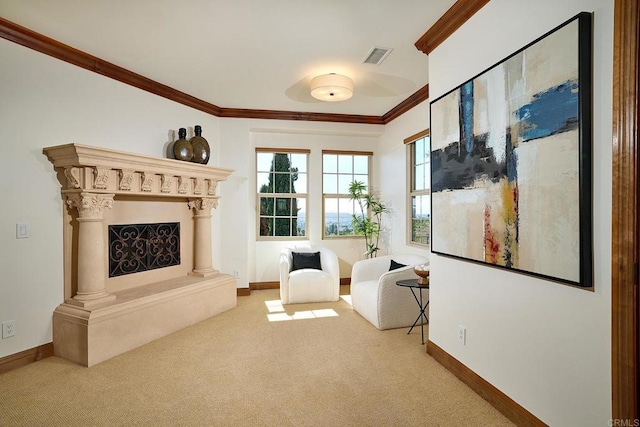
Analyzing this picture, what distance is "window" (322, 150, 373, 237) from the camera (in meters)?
5.85

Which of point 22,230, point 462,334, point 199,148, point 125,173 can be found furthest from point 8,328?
point 462,334

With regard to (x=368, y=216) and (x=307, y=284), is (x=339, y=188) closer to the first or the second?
(x=368, y=216)

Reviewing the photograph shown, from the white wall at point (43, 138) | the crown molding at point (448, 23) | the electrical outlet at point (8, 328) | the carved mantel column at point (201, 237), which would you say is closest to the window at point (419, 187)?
the crown molding at point (448, 23)

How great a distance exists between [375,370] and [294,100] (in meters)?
3.43

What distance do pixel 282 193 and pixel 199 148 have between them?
64.8 inches

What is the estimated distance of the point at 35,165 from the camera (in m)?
2.99

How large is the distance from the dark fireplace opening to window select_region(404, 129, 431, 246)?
307 cm

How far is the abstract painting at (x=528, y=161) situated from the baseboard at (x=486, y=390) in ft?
2.59

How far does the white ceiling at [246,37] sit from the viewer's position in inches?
101

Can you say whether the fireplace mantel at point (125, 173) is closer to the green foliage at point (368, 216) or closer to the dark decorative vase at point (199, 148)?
the dark decorative vase at point (199, 148)

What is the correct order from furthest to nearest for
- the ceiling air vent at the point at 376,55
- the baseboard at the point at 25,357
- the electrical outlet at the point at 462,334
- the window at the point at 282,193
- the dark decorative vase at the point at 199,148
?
the window at the point at 282,193, the dark decorative vase at the point at 199,148, the ceiling air vent at the point at 376,55, the baseboard at the point at 25,357, the electrical outlet at the point at 462,334

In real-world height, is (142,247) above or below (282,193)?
below

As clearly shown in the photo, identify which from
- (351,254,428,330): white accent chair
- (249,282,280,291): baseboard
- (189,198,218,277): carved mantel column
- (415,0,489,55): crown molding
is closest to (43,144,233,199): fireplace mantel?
(189,198,218,277): carved mantel column

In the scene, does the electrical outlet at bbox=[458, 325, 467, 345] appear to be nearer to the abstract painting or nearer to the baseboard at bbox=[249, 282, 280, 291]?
the abstract painting
